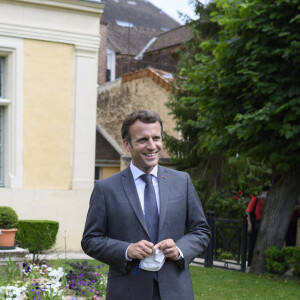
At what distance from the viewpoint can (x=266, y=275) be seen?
1169 centimetres

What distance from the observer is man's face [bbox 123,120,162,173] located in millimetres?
3326

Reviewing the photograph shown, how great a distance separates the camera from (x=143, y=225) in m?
3.25

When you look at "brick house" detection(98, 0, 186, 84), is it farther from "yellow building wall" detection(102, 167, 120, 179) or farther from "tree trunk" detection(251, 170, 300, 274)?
"tree trunk" detection(251, 170, 300, 274)

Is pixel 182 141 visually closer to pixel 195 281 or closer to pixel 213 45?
pixel 213 45

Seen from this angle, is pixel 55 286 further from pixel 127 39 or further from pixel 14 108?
pixel 127 39

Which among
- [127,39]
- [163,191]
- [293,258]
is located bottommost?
[293,258]

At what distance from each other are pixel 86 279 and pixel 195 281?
9.88 feet

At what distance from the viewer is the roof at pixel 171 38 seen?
33.0 metres

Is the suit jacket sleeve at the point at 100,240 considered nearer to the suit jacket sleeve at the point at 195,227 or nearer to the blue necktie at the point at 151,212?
the blue necktie at the point at 151,212

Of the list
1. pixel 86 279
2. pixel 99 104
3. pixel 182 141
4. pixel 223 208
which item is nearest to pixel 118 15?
pixel 99 104

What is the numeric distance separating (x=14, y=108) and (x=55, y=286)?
26.1ft

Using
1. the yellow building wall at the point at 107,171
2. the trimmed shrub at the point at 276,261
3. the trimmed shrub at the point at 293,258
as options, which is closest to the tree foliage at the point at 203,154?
the trimmed shrub at the point at 276,261

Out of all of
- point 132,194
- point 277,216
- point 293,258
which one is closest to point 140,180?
point 132,194

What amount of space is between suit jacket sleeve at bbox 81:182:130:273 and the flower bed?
3.17 metres
